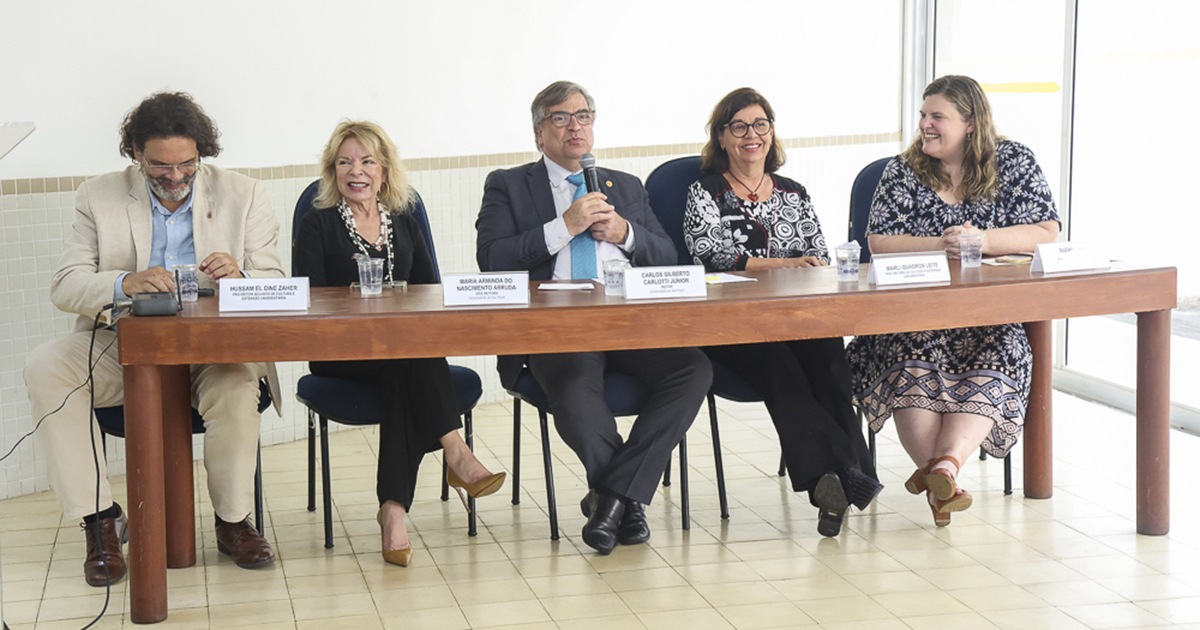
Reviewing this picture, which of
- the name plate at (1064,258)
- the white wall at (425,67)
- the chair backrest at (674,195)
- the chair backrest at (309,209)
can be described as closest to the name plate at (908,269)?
the name plate at (1064,258)

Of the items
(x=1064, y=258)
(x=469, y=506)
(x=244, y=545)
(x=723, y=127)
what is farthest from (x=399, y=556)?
(x=1064, y=258)

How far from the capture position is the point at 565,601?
8.80ft

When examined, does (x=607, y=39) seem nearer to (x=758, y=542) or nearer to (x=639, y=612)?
(x=758, y=542)

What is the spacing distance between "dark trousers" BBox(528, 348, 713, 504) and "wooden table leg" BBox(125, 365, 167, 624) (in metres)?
0.97

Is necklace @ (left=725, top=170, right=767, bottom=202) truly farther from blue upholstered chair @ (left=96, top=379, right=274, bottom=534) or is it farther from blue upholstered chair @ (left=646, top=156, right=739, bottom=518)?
blue upholstered chair @ (left=96, top=379, right=274, bottom=534)

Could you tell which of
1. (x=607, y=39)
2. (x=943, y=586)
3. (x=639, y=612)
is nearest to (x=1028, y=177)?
(x=943, y=586)

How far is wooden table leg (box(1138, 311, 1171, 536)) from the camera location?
117 inches

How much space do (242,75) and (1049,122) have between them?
341 centimetres

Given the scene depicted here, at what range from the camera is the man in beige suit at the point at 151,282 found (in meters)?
2.84

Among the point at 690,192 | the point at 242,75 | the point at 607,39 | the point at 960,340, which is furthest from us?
the point at 607,39

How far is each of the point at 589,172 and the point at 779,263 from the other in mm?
652

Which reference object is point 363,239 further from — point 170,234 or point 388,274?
point 170,234

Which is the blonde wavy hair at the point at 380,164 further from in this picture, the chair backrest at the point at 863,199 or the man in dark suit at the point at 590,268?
the chair backrest at the point at 863,199

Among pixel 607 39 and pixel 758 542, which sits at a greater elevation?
pixel 607 39
